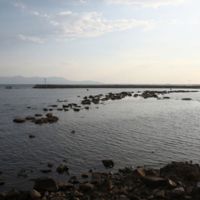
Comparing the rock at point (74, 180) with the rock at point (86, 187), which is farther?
the rock at point (74, 180)

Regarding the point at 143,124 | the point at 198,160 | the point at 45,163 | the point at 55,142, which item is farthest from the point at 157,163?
→ the point at 143,124

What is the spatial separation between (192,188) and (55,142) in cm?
1653

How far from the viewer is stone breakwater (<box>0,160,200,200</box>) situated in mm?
16734

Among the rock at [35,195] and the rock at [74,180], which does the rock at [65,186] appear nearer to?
the rock at [74,180]

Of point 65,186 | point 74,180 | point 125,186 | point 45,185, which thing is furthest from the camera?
point 74,180

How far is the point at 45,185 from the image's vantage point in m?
18.0

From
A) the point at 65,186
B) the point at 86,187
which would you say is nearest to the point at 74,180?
the point at 65,186

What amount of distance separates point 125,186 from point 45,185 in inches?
165

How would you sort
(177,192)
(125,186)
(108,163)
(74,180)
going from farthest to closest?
(108,163) < (74,180) < (125,186) < (177,192)

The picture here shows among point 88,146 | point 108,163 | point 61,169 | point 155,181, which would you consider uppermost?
point 155,181

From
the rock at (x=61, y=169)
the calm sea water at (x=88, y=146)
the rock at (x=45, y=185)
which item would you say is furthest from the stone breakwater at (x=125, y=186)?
the calm sea water at (x=88, y=146)

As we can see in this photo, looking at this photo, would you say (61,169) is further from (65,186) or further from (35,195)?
(35,195)

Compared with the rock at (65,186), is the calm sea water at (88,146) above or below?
below

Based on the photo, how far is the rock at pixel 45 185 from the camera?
58.3 ft
